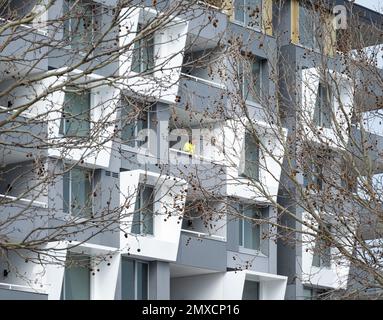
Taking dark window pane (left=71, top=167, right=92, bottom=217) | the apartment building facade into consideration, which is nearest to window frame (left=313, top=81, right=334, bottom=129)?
the apartment building facade

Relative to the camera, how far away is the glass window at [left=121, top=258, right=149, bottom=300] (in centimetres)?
4172

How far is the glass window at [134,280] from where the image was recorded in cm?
4172

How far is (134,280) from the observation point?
4225 cm

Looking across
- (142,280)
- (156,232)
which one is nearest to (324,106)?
(156,232)

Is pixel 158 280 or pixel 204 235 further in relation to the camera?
pixel 204 235

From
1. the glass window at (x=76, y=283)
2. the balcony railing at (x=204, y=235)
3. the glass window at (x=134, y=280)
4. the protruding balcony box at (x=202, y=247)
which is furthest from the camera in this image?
the protruding balcony box at (x=202, y=247)

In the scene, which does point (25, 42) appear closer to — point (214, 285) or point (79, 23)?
point (79, 23)

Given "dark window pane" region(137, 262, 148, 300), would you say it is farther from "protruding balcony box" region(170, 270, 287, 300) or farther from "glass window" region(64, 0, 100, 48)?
"glass window" region(64, 0, 100, 48)

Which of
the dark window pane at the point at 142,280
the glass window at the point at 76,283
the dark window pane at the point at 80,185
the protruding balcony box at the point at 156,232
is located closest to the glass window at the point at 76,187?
the dark window pane at the point at 80,185

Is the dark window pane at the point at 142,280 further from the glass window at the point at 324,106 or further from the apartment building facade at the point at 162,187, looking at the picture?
the glass window at the point at 324,106

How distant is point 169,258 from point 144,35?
25009 millimetres
